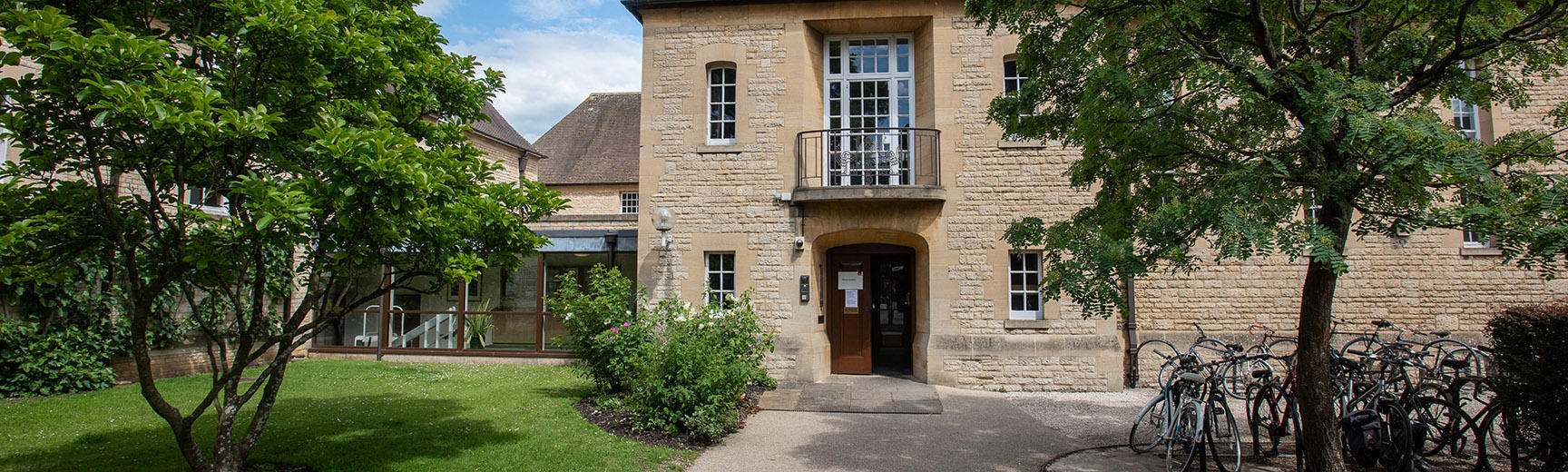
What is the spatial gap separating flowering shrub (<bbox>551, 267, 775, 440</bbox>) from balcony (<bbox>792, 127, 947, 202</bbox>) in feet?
8.25

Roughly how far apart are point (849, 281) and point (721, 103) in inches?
131

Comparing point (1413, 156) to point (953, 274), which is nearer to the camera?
point (1413, 156)

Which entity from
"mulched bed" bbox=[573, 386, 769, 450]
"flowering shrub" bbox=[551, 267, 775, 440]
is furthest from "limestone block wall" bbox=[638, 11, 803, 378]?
"mulched bed" bbox=[573, 386, 769, 450]

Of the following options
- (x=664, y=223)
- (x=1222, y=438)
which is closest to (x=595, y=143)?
(x=664, y=223)

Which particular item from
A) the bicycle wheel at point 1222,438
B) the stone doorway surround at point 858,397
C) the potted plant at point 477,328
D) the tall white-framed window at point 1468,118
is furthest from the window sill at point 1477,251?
the potted plant at point 477,328

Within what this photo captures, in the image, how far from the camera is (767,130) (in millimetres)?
10703

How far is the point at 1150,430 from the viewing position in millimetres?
7156

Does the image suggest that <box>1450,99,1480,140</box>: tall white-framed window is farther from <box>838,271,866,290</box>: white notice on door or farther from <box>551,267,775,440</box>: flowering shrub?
<box>551,267,775,440</box>: flowering shrub

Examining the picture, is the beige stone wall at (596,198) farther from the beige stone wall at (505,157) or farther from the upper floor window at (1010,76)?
the upper floor window at (1010,76)

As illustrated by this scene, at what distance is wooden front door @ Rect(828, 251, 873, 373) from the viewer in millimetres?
11141

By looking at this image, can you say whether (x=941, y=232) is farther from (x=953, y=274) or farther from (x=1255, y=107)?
(x=1255, y=107)

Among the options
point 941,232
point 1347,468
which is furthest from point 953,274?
point 1347,468

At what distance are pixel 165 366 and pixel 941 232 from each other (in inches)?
458

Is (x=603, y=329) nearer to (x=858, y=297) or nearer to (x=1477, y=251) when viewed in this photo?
(x=858, y=297)
